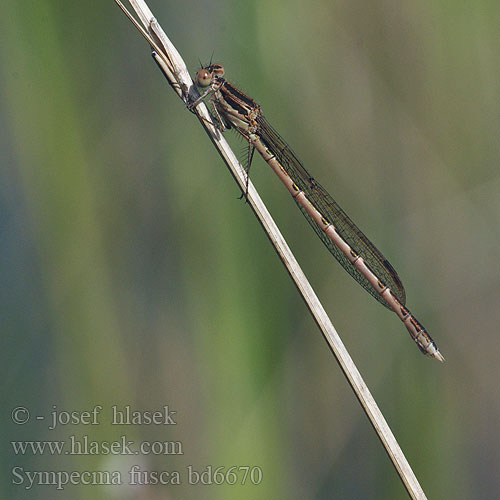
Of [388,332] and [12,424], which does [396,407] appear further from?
[12,424]

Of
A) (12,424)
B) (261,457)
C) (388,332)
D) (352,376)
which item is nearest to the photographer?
(352,376)

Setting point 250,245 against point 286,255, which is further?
point 250,245

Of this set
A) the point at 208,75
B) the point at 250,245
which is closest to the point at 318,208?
the point at 250,245

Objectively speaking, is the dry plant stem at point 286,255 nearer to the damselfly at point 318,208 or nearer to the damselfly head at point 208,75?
the damselfly head at point 208,75

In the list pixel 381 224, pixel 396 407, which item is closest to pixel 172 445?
pixel 396 407

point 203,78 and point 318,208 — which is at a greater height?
point 203,78

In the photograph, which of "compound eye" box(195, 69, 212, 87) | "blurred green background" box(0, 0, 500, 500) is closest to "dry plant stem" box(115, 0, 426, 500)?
"compound eye" box(195, 69, 212, 87)

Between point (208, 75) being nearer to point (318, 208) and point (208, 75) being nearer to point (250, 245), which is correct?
point (250, 245)

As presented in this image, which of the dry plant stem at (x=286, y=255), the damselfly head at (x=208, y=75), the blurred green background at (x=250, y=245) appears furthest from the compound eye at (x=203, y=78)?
the blurred green background at (x=250, y=245)

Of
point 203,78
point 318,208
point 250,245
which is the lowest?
point 250,245
